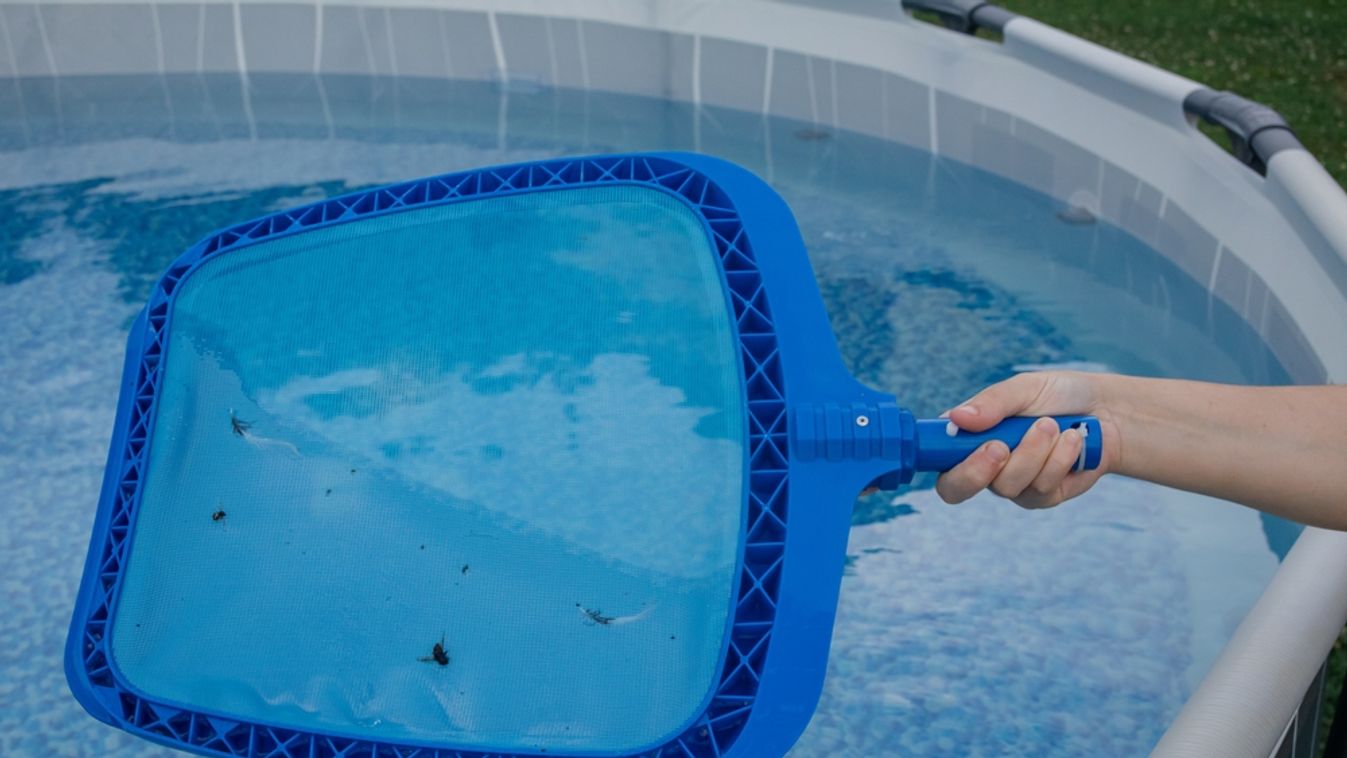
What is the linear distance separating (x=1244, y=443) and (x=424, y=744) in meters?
0.86

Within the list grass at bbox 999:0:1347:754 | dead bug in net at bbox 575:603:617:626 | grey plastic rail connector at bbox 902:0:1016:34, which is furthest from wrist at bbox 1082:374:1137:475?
grass at bbox 999:0:1347:754

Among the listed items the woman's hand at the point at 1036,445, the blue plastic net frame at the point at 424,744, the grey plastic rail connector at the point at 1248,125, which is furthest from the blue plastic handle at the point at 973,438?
the grey plastic rail connector at the point at 1248,125

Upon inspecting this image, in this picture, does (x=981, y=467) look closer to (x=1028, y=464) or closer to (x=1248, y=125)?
(x=1028, y=464)

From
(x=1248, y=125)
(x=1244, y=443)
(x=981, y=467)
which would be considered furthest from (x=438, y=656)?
(x=1248, y=125)

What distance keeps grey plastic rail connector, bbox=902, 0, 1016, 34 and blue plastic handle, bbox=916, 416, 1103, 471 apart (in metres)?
2.49

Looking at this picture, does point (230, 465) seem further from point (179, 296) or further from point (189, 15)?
point (189, 15)

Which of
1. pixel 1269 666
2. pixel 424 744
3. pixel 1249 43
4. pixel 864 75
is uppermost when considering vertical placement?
pixel 1269 666

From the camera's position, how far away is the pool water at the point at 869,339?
2.03m

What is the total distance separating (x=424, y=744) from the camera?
4.31ft

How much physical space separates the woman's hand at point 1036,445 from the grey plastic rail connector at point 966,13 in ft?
8.06

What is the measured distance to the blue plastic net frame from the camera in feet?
4.17

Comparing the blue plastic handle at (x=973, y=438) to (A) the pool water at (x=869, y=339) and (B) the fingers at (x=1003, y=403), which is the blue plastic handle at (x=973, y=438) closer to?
(B) the fingers at (x=1003, y=403)

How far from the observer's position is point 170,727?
4.43ft

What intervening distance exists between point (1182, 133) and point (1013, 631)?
148 centimetres
